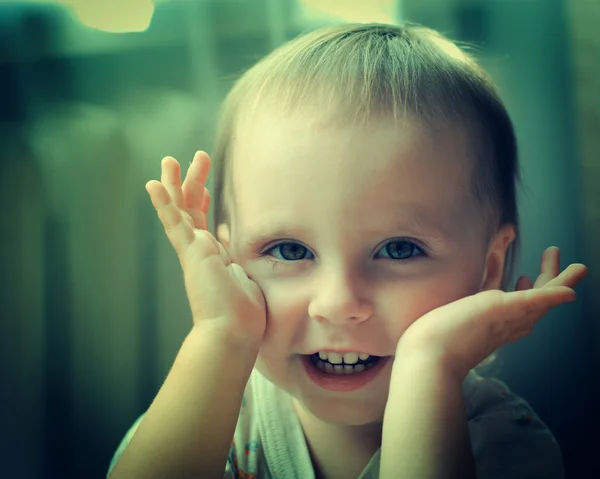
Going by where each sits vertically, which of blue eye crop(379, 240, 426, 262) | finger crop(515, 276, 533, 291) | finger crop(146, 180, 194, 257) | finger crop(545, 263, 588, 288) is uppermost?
finger crop(146, 180, 194, 257)

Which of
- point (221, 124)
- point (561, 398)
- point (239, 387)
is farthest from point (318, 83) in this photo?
point (561, 398)

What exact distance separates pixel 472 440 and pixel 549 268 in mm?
187

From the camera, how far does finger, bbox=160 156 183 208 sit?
0.56 m

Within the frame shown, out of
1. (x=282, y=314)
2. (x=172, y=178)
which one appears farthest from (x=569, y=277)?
(x=172, y=178)

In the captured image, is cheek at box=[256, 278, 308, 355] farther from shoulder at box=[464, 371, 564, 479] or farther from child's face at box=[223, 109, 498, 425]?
shoulder at box=[464, 371, 564, 479]

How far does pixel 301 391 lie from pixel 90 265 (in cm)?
31

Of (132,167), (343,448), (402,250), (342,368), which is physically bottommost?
(343,448)

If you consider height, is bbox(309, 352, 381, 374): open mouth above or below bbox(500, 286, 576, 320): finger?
below

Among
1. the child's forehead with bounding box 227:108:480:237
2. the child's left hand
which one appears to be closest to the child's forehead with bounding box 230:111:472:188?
the child's forehead with bounding box 227:108:480:237

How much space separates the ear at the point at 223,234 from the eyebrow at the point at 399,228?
0.24 feet

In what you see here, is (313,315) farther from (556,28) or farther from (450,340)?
(556,28)

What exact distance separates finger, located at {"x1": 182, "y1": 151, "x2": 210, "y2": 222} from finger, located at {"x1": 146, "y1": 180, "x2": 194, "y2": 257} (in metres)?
0.05

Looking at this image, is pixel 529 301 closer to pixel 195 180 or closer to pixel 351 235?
pixel 351 235

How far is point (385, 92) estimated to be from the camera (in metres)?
0.53
